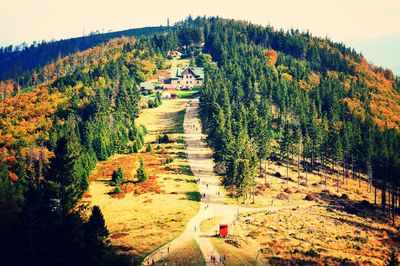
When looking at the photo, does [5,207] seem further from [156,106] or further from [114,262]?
[156,106]

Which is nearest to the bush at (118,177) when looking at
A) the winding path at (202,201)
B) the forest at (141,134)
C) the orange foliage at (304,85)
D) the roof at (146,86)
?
the forest at (141,134)

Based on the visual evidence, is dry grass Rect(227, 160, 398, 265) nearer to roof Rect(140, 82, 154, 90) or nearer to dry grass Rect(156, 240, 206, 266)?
dry grass Rect(156, 240, 206, 266)

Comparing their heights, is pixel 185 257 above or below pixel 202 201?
below

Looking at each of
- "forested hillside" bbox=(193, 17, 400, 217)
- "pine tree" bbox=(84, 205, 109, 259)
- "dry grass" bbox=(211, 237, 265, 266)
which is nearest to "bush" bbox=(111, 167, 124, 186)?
"forested hillside" bbox=(193, 17, 400, 217)

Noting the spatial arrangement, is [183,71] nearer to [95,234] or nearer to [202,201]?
[202,201]

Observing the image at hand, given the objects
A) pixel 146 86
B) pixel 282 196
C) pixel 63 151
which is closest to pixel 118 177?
pixel 282 196

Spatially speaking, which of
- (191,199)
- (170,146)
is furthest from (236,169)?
(170,146)

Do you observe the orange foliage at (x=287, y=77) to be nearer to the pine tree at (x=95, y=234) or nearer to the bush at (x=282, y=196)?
the bush at (x=282, y=196)
